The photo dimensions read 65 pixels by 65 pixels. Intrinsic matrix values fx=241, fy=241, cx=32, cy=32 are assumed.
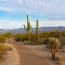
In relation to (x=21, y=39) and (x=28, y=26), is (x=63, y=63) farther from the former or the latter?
(x=21, y=39)

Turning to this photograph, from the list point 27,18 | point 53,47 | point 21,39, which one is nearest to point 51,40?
point 53,47

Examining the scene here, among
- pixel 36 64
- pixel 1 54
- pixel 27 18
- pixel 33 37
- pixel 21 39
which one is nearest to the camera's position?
pixel 36 64

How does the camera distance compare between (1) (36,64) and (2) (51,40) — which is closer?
(1) (36,64)

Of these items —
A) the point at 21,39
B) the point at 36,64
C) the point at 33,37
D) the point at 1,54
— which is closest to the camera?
the point at 36,64

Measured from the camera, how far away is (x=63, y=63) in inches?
816

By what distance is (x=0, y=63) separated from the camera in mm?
20547

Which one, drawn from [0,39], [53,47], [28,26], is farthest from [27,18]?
[53,47]

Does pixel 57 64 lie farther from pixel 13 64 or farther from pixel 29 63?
pixel 13 64

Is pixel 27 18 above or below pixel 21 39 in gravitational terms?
above

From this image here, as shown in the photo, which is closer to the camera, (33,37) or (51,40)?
(51,40)

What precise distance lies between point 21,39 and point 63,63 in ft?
127

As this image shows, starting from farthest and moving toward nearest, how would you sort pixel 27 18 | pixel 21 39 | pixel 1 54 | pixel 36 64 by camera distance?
pixel 21 39 < pixel 27 18 < pixel 1 54 < pixel 36 64

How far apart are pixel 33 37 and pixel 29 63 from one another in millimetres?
33442

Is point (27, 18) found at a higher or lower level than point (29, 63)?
higher
